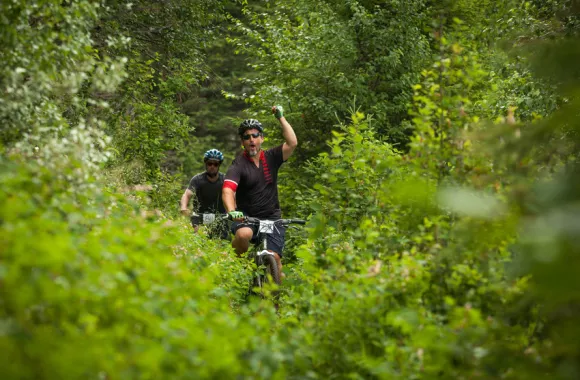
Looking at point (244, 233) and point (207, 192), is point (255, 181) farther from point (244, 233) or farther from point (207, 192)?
point (207, 192)

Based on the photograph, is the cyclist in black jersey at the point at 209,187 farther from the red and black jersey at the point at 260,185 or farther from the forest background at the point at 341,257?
the forest background at the point at 341,257

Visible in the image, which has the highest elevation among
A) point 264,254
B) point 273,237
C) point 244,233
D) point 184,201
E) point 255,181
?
point 184,201

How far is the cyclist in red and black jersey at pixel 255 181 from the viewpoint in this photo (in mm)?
8602

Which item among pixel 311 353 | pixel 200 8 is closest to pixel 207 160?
pixel 200 8

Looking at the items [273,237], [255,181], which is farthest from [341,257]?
[255,181]

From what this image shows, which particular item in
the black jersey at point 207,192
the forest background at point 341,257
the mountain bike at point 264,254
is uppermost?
the black jersey at point 207,192

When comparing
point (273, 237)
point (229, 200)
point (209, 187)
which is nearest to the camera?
point (229, 200)

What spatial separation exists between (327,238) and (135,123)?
10.3 m

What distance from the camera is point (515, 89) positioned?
12.2m

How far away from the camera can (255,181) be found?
8.77 m

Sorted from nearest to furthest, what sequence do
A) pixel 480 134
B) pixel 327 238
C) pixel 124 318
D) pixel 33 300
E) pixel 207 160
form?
1. pixel 33 300
2. pixel 124 318
3. pixel 480 134
4. pixel 327 238
5. pixel 207 160

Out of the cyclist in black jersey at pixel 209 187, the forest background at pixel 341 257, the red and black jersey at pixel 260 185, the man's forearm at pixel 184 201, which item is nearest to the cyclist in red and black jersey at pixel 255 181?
the red and black jersey at pixel 260 185

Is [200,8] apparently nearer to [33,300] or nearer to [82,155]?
[82,155]

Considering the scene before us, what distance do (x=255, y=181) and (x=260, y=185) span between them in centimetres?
9
